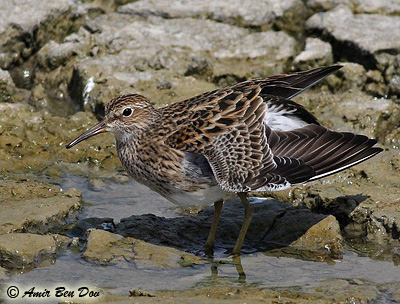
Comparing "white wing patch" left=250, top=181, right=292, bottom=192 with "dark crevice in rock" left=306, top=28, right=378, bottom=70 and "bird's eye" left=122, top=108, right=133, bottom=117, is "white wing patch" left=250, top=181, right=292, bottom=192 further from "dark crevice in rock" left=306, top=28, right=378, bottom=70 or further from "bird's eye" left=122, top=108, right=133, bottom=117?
"dark crevice in rock" left=306, top=28, right=378, bottom=70

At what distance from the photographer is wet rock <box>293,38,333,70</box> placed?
38.7ft

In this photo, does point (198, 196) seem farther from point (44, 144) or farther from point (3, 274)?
point (44, 144)

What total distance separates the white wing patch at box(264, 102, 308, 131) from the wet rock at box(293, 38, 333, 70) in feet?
11.2

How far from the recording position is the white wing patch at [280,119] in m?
8.45

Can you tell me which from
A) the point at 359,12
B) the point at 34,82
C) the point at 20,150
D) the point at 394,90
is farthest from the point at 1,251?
the point at 359,12

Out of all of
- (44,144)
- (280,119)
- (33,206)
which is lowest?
(44,144)

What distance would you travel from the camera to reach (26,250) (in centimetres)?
770

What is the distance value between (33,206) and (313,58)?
4.92m

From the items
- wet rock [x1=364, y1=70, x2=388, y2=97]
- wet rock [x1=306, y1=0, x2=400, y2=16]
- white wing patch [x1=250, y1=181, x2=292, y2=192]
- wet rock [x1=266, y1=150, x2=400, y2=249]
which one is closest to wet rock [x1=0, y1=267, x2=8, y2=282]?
white wing patch [x1=250, y1=181, x2=292, y2=192]

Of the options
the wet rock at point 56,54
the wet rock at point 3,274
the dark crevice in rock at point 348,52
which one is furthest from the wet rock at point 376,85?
the wet rock at point 3,274

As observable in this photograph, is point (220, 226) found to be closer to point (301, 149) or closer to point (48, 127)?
point (301, 149)

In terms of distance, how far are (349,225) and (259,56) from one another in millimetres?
3892

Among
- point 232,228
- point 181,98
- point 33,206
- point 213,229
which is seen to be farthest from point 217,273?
point 181,98

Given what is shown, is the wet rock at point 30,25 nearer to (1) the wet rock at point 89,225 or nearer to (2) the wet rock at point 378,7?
(2) the wet rock at point 378,7
